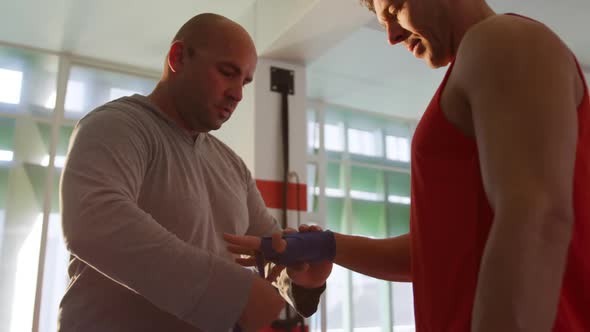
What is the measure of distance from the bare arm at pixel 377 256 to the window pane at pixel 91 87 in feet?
10.8

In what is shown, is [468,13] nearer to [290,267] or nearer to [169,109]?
[290,267]

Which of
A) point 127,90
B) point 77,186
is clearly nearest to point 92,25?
point 127,90

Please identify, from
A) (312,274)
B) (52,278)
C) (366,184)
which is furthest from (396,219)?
(312,274)

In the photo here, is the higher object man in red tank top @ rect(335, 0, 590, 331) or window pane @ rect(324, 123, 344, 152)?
window pane @ rect(324, 123, 344, 152)

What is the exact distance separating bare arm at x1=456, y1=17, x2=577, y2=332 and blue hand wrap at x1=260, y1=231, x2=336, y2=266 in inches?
21.2

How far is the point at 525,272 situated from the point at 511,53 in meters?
0.27

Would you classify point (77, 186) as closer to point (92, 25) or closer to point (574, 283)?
point (574, 283)

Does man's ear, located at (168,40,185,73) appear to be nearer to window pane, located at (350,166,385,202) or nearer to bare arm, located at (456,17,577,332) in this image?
bare arm, located at (456,17,577,332)

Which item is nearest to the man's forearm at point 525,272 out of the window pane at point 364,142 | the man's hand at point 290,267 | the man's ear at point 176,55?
the man's hand at point 290,267

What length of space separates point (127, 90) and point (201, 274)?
365 cm

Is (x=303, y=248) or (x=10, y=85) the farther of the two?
(x=10, y=85)

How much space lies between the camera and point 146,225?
2.83 ft

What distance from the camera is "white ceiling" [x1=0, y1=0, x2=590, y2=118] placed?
2.88m

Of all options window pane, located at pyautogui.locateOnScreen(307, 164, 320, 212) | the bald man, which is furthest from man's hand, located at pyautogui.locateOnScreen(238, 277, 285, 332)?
window pane, located at pyautogui.locateOnScreen(307, 164, 320, 212)
